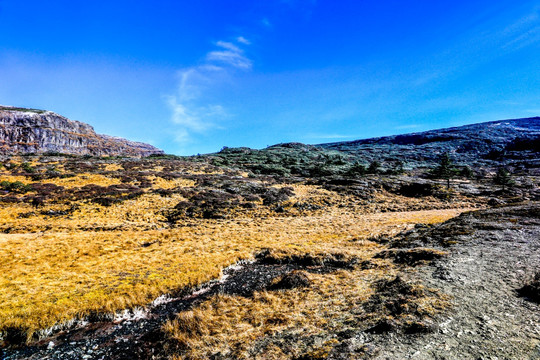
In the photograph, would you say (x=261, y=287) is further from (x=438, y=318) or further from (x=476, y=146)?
(x=476, y=146)

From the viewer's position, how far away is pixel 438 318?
6668 mm

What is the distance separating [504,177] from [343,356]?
66.4 m

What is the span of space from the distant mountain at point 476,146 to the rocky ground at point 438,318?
111483mm

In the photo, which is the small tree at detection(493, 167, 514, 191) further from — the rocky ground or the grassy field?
the rocky ground

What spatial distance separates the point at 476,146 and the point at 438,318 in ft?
601

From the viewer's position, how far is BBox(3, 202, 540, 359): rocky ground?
555 cm

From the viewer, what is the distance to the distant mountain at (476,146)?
116062 millimetres

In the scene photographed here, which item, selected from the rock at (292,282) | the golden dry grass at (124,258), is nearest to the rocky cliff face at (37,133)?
the golden dry grass at (124,258)

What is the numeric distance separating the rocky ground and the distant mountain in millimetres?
111483

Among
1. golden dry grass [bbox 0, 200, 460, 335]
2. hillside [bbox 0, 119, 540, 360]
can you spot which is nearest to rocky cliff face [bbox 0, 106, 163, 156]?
hillside [bbox 0, 119, 540, 360]

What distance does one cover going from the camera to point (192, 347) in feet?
22.9

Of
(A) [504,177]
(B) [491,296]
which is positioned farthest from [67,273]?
(A) [504,177]

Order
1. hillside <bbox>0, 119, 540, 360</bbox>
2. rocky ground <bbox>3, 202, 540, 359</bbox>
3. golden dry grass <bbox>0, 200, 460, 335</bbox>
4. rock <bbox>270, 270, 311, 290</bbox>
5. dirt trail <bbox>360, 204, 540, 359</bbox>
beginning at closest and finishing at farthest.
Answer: dirt trail <bbox>360, 204, 540, 359</bbox>
rocky ground <bbox>3, 202, 540, 359</bbox>
hillside <bbox>0, 119, 540, 360</bbox>
golden dry grass <bbox>0, 200, 460, 335</bbox>
rock <bbox>270, 270, 311, 290</bbox>

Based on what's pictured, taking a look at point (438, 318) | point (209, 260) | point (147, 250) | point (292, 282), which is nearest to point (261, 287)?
point (292, 282)
